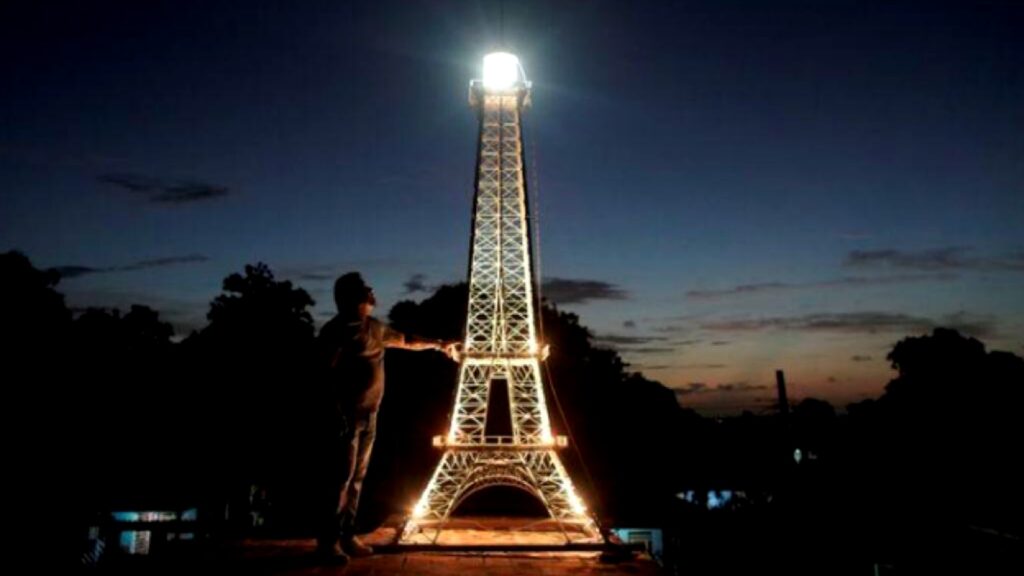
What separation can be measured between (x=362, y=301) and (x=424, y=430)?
995 inches

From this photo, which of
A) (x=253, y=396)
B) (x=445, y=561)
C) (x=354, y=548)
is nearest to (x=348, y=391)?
(x=354, y=548)

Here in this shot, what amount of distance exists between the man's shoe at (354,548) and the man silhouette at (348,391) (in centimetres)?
32

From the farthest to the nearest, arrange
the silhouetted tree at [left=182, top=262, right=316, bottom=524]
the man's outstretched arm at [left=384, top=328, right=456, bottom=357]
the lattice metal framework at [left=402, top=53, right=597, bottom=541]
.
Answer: the silhouetted tree at [left=182, top=262, right=316, bottom=524], the lattice metal framework at [left=402, top=53, right=597, bottom=541], the man's outstretched arm at [left=384, top=328, right=456, bottom=357]

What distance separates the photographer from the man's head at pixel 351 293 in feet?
18.3

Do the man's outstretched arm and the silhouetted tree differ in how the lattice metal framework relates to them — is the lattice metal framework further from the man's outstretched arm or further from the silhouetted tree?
the man's outstretched arm

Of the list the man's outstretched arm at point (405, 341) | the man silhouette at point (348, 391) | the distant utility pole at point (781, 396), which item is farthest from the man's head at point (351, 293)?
the distant utility pole at point (781, 396)

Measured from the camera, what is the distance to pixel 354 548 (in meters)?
6.03

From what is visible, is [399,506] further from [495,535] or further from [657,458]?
[495,535]

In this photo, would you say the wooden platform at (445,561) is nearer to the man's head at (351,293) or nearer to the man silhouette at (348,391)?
the man silhouette at (348,391)

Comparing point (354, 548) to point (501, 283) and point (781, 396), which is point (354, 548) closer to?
point (501, 283)

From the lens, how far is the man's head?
558cm

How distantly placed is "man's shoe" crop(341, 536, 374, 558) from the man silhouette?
0.32 metres

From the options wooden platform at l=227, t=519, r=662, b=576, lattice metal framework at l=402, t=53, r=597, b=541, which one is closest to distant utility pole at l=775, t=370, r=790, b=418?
lattice metal framework at l=402, t=53, r=597, b=541

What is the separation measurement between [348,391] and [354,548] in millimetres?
1662
